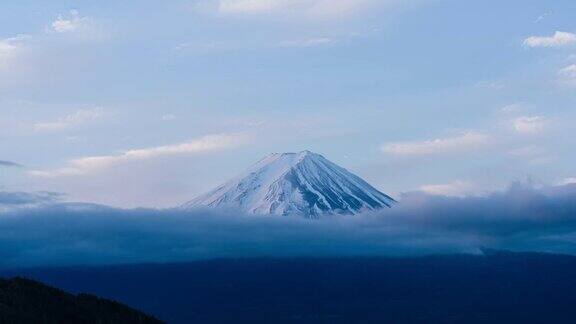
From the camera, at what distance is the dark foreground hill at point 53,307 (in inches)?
2530

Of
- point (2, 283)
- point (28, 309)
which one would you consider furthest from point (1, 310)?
point (2, 283)

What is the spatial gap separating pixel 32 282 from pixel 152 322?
7.14 metres

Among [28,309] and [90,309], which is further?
[90,309]

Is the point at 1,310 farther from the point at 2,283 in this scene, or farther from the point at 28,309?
the point at 2,283

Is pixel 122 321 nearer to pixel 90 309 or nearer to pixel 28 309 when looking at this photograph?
pixel 90 309

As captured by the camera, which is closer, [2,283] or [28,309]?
[28,309]

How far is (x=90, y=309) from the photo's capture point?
6925 centimetres

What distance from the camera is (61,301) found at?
68.9 metres

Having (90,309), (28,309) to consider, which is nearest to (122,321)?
(90,309)

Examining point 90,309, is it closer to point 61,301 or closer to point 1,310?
point 61,301

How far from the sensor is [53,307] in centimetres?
6762

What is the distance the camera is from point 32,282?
71.2 metres

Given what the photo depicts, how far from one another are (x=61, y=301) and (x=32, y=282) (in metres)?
3.20

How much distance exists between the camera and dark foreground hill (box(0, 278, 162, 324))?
6425cm
